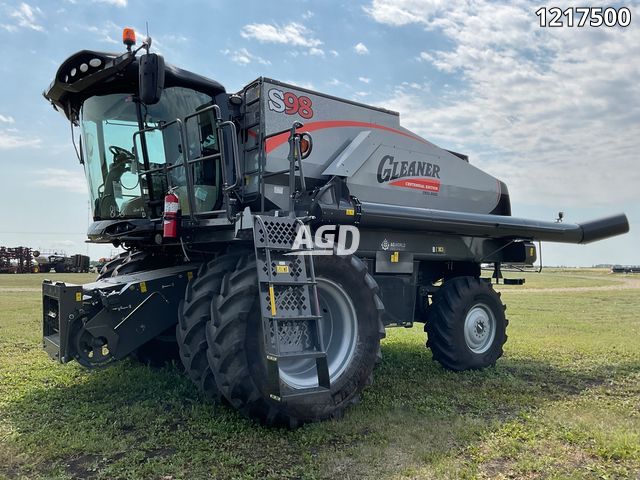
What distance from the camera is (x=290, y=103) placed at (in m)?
5.48

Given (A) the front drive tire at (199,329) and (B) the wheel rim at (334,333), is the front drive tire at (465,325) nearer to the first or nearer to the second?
(B) the wheel rim at (334,333)

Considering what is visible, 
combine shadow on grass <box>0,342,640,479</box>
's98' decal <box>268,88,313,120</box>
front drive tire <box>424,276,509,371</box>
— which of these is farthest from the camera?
front drive tire <box>424,276,509,371</box>

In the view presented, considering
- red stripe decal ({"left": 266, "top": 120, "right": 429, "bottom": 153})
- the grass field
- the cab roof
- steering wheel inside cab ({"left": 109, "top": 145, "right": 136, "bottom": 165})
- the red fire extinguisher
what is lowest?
the grass field

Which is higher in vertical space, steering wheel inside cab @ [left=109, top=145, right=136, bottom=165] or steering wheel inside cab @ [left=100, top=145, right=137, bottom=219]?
steering wheel inside cab @ [left=109, top=145, right=136, bottom=165]

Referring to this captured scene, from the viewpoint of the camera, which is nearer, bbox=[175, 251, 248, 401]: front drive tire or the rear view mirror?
bbox=[175, 251, 248, 401]: front drive tire

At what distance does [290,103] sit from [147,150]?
1503mm

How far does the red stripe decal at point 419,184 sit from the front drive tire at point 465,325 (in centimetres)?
124

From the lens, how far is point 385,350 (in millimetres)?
7785

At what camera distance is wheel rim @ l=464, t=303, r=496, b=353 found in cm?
693

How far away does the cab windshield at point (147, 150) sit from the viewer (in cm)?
525

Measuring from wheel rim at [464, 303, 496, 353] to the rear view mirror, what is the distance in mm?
4637

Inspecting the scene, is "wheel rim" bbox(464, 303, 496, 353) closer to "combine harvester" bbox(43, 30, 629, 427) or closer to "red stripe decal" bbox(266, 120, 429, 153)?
"combine harvester" bbox(43, 30, 629, 427)

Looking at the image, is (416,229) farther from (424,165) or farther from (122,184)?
(122,184)

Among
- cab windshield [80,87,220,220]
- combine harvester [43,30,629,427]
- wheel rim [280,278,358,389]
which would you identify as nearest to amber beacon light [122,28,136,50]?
combine harvester [43,30,629,427]
